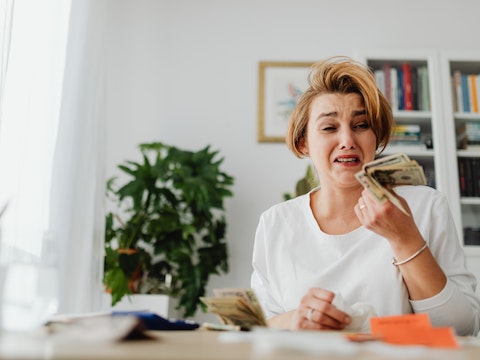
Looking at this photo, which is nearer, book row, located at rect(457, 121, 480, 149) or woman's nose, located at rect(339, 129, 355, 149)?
A: woman's nose, located at rect(339, 129, 355, 149)

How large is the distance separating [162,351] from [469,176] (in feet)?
8.75

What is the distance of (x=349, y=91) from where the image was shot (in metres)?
1.54

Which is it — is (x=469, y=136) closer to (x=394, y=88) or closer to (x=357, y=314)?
(x=394, y=88)

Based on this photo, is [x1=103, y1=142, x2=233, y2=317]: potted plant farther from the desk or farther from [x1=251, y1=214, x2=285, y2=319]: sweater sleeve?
the desk

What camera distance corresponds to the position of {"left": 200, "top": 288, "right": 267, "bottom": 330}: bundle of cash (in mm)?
974

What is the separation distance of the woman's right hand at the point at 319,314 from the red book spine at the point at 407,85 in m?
2.17

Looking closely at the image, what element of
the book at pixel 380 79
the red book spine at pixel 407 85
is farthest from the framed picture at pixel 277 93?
the red book spine at pixel 407 85

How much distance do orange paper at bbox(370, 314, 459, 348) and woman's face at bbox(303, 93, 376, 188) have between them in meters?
0.70

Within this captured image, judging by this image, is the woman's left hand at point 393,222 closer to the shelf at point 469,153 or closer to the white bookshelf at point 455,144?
the white bookshelf at point 455,144

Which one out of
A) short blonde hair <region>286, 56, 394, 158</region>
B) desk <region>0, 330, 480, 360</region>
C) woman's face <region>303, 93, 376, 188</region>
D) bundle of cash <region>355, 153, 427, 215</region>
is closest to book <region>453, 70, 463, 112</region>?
short blonde hair <region>286, 56, 394, 158</region>

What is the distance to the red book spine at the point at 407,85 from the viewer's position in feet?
9.77

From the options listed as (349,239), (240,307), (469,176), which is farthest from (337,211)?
(469,176)

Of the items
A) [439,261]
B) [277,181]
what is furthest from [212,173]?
[439,261]

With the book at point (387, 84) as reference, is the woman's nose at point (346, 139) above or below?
below
